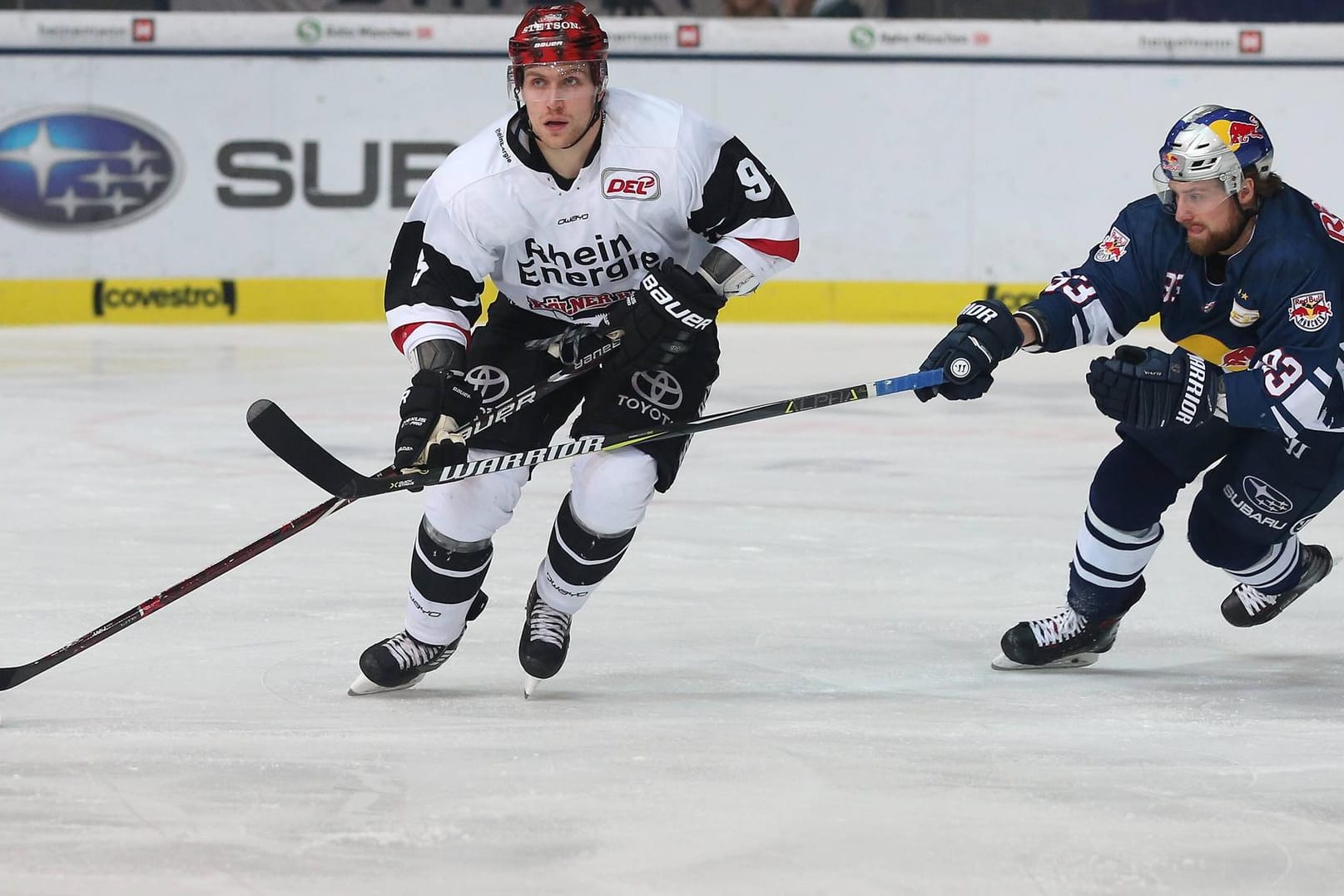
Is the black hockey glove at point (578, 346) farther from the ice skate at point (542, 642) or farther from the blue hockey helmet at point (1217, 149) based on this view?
the blue hockey helmet at point (1217, 149)

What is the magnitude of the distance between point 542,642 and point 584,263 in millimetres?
589

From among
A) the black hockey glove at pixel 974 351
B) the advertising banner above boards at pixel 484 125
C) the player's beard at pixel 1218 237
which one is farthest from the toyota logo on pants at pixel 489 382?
the advertising banner above boards at pixel 484 125

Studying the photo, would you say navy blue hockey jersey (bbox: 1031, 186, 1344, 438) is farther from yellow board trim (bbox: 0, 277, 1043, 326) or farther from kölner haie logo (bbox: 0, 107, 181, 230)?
kölner haie logo (bbox: 0, 107, 181, 230)

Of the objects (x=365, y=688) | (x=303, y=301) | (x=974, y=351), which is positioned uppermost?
(x=974, y=351)

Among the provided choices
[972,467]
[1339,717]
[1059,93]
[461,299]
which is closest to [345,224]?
[1059,93]

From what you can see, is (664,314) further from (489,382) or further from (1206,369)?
(1206,369)

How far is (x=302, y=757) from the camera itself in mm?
2490

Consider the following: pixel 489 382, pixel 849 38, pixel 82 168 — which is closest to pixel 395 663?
pixel 489 382

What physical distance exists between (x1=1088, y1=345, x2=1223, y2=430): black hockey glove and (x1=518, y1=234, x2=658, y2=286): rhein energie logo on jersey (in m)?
0.73

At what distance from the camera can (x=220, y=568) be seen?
280 centimetres

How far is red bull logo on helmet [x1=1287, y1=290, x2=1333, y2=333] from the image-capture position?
278cm

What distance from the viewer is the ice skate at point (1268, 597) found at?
10.5 feet

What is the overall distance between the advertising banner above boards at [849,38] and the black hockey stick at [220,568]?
675 cm

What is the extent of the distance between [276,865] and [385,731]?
1.98 ft
